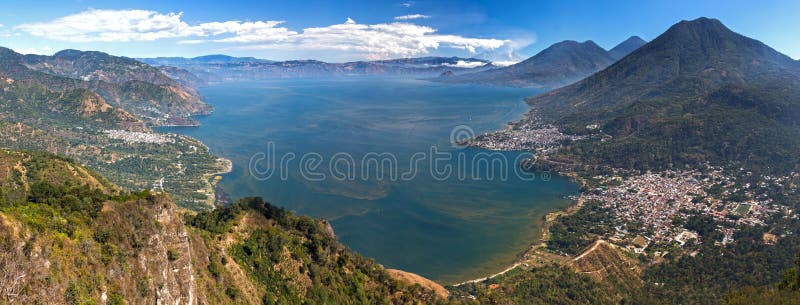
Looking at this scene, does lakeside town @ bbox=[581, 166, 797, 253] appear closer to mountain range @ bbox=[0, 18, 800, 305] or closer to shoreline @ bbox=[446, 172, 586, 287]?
mountain range @ bbox=[0, 18, 800, 305]

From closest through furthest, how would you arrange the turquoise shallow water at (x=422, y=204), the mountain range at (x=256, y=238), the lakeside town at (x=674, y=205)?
the mountain range at (x=256, y=238), the turquoise shallow water at (x=422, y=204), the lakeside town at (x=674, y=205)

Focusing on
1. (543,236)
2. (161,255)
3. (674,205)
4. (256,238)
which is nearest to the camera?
(161,255)

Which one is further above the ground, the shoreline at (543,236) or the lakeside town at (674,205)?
the lakeside town at (674,205)

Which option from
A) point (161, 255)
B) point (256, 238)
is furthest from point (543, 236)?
point (161, 255)

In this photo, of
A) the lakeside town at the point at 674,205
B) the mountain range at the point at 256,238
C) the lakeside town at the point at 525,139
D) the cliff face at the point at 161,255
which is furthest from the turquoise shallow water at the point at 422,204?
the cliff face at the point at 161,255

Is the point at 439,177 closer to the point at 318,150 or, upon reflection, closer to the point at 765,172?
the point at 318,150

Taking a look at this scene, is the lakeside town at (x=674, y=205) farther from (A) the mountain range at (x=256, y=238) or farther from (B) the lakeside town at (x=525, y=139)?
(B) the lakeside town at (x=525, y=139)

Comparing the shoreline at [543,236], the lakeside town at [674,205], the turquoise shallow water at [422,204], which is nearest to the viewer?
the shoreline at [543,236]

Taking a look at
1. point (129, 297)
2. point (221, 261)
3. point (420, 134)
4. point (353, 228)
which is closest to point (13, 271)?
point (129, 297)

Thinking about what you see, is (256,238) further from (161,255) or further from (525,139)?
(525,139)

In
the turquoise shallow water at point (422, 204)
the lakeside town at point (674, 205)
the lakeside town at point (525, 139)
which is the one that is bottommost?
the turquoise shallow water at point (422, 204)

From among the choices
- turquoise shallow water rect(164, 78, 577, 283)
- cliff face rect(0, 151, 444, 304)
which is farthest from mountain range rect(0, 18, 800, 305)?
turquoise shallow water rect(164, 78, 577, 283)
